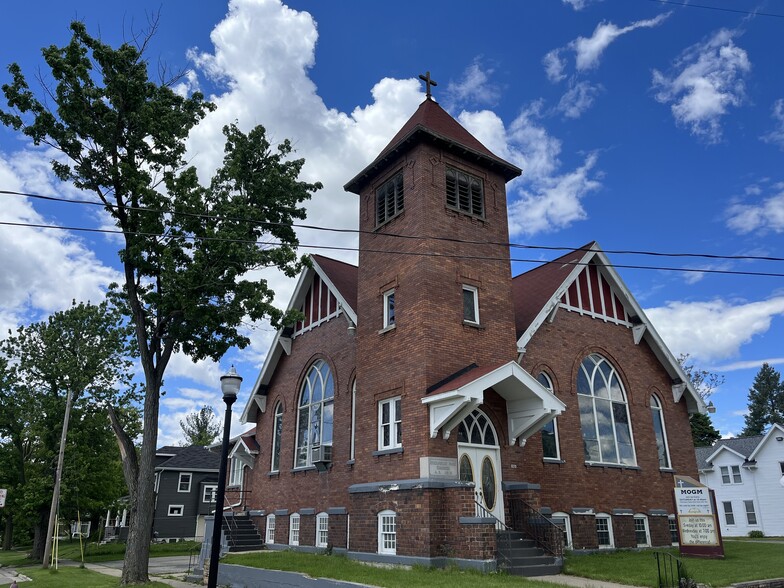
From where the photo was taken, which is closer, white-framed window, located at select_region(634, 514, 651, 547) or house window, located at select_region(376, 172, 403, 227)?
house window, located at select_region(376, 172, 403, 227)

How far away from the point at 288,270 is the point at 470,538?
9.03 meters

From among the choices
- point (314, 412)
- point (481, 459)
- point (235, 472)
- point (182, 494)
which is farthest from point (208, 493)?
point (481, 459)

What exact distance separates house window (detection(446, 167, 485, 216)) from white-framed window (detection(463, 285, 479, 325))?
8.31 feet

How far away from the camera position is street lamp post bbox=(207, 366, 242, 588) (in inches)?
411

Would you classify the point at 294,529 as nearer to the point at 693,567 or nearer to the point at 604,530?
the point at 604,530

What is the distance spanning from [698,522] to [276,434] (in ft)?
51.6

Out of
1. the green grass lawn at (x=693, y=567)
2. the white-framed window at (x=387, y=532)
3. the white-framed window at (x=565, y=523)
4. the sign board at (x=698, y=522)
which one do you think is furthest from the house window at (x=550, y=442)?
the white-framed window at (x=387, y=532)

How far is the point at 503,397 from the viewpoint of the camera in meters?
17.3

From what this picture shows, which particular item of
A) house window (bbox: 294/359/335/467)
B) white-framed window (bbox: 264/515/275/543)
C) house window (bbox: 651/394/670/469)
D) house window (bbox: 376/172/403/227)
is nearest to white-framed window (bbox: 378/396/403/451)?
house window (bbox: 294/359/335/467)

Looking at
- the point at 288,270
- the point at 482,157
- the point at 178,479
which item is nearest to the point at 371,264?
the point at 288,270

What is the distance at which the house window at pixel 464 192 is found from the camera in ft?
61.7

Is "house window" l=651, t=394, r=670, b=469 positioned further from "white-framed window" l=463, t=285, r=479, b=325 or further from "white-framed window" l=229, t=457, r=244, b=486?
"white-framed window" l=229, t=457, r=244, b=486

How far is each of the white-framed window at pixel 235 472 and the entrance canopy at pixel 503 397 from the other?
14.8m

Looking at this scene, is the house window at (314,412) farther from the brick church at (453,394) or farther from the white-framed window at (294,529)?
the white-framed window at (294,529)
